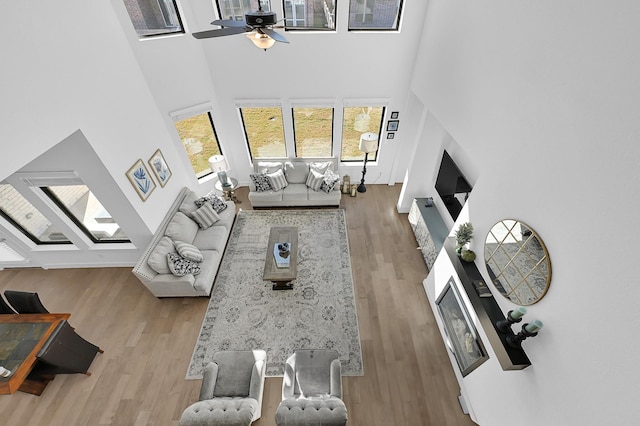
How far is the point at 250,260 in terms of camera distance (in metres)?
5.90

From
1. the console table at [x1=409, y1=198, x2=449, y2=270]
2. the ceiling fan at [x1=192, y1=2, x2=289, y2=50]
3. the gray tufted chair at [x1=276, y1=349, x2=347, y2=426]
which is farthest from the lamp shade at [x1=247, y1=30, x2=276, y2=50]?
the console table at [x1=409, y1=198, x2=449, y2=270]

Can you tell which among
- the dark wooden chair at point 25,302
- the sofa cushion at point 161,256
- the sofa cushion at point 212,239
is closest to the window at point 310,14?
the sofa cushion at point 212,239

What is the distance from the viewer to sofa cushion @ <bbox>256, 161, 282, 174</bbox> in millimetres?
7078

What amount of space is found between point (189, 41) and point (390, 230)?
19.5 ft

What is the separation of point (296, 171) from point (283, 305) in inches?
139

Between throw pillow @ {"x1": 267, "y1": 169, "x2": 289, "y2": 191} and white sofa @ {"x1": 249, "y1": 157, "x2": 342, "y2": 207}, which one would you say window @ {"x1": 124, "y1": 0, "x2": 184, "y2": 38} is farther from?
throw pillow @ {"x1": 267, "y1": 169, "x2": 289, "y2": 191}

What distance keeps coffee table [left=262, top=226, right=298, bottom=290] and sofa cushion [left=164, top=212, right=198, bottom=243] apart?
1.71m

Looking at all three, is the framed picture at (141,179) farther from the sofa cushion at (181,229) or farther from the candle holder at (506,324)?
the candle holder at (506,324)

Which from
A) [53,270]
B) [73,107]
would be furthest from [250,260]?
[53,270]

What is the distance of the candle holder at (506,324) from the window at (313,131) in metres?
5.59

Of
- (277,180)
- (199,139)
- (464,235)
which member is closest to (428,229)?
(464,235)

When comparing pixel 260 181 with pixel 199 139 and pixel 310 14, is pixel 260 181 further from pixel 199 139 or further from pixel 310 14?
pixel 310 14

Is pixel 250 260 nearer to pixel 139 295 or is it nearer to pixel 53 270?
pixel 139 295

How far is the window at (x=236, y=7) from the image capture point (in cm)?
528
